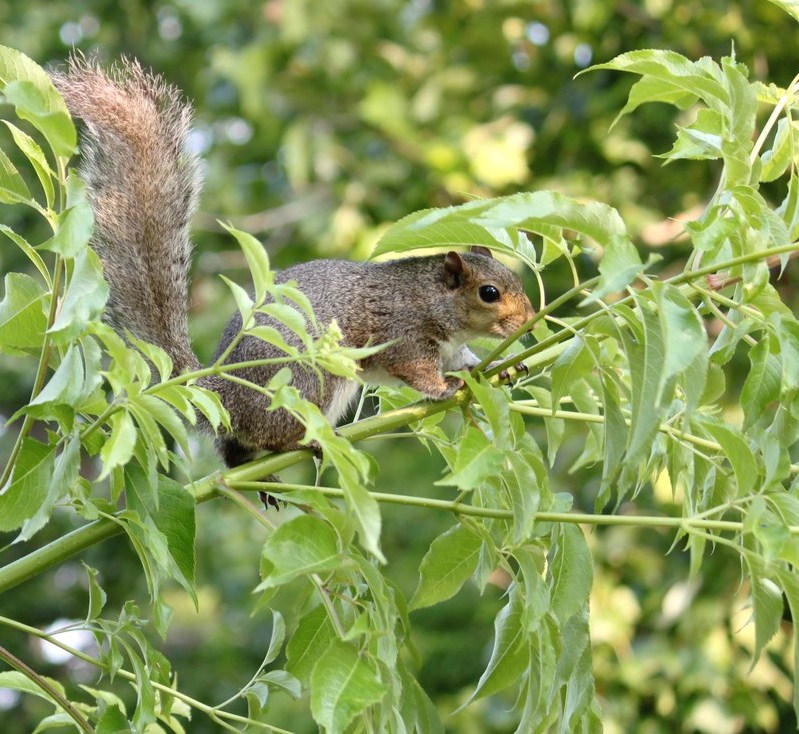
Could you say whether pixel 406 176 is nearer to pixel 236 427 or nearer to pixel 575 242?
pixel 236 427

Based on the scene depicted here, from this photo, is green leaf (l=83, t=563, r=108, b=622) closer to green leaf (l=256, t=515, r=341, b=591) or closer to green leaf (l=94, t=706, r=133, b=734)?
green leaf (l=94, t=706, r=133, b=734)

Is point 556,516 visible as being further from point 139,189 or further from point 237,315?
point 237,315

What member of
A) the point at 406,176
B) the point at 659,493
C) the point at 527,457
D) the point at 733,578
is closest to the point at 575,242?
the point at 527,457

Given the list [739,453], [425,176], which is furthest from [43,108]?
[425,176]

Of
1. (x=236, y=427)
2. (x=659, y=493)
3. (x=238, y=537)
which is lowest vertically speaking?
(x=238, y=537)

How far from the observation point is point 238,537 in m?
4.61

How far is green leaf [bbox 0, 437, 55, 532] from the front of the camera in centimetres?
87

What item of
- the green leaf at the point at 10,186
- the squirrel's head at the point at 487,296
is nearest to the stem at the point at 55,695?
the green leaf at the point at 10,186

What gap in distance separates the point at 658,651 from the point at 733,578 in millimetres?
251

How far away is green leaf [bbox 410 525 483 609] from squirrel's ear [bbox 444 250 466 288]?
0.89m

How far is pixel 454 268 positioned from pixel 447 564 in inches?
35.8

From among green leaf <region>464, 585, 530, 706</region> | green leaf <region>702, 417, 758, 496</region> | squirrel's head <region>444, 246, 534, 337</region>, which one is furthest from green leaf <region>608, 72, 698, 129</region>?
squirrel's head <region>444, 246, 534, 337</region>

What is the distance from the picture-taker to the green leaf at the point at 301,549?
790mm

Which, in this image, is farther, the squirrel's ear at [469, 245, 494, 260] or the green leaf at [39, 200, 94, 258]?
the squirrel's ear at [469, 245, 494, 260]
